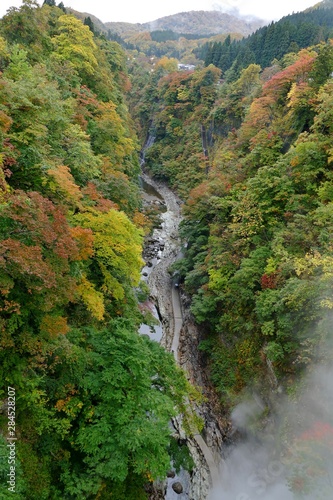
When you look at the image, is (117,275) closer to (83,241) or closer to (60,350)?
(83,241)

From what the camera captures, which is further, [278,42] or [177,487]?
[278,42]

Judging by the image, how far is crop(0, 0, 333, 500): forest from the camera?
327 inches

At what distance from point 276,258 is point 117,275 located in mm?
9431

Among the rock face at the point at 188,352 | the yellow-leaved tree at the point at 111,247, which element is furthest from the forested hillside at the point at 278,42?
the yellow-leaved tree at the point at 111,247

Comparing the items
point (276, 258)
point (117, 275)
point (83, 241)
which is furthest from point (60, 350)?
point (276, 258)

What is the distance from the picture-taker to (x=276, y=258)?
58.1 ft

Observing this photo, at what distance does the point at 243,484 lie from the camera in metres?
15.2

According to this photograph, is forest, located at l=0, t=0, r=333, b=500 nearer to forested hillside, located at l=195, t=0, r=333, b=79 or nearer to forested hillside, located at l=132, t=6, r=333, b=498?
forested hillside, located at l=132, t=6, r=333, b=498

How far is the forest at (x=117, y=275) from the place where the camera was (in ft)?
27.2

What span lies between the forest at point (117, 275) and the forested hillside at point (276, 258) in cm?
10

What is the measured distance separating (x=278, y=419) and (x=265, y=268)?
792 centimetres

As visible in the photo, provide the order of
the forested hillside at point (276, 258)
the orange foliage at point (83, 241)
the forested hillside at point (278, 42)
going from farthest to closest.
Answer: the forested hillside at point (278, 42)
the forested hillside at point (276, 258)
the orange foliage at point (83, 241)

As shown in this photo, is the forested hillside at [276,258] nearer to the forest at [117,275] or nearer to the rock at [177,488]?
the forest at [117,275]

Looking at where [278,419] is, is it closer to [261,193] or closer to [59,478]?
[59,478]
